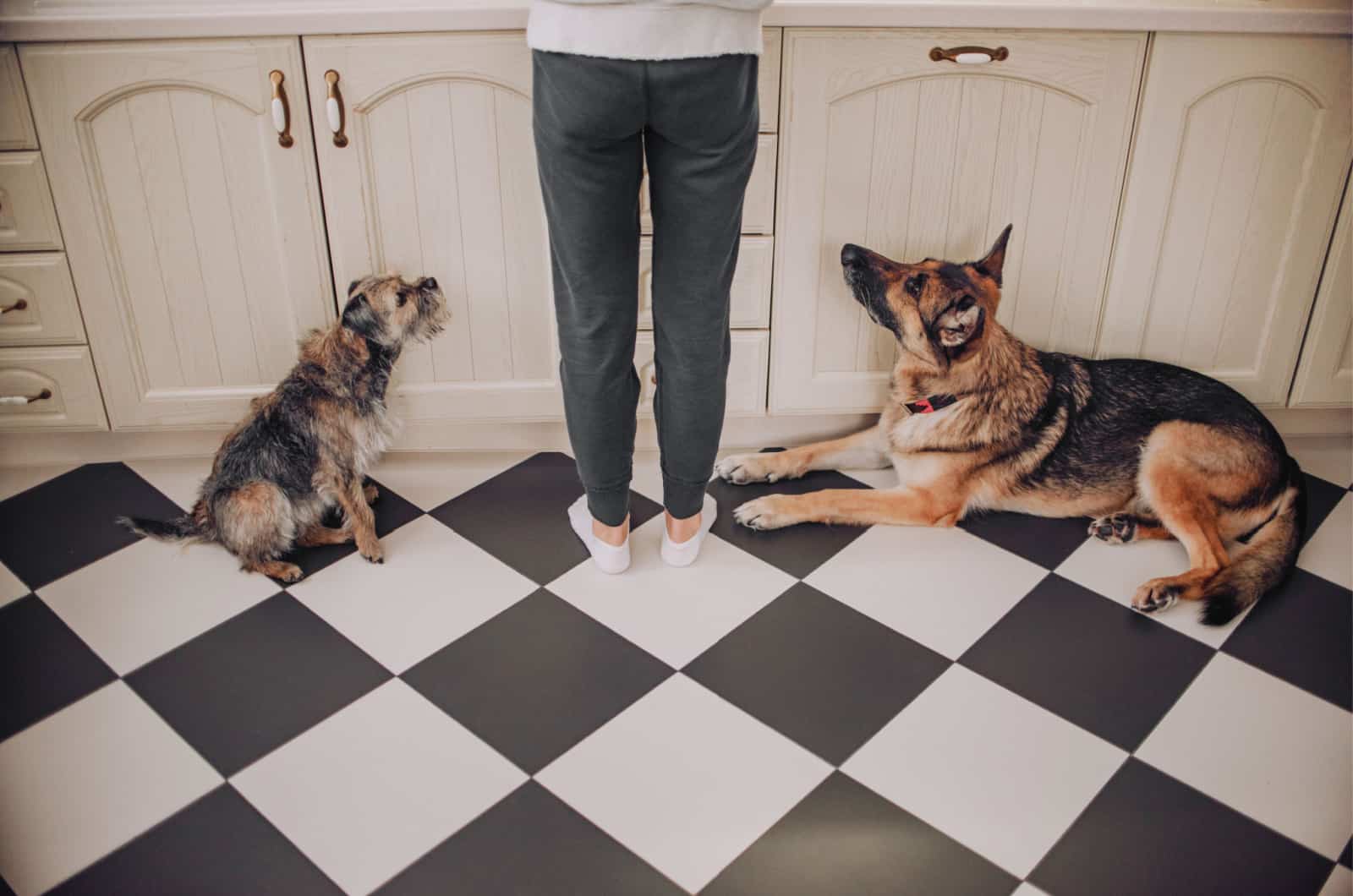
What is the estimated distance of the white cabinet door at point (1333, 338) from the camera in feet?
7.89

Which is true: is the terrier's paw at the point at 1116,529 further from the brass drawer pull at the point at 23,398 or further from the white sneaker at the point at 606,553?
the brass drawer pull at the point at 23,398

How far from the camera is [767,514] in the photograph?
232cm

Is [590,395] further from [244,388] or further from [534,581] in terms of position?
[244,388]

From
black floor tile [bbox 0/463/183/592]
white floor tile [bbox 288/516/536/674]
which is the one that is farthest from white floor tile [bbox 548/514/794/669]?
black floor tile [bbox 0/463/183/592]

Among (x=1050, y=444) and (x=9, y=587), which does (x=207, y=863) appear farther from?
(x=1050, y=444)

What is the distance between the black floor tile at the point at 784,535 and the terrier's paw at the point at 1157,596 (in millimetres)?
567

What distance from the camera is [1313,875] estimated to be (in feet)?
5.31

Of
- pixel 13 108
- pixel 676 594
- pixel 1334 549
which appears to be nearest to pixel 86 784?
pixel 676 594

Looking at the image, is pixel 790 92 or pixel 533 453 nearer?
pixel 790 92

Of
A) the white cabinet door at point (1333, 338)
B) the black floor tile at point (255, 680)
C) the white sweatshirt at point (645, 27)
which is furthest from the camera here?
the white cabinet door at point (1333, 338)

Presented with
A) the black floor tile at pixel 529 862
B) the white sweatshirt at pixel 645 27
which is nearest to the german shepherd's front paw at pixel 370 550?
the black floor tile at pixel 529 862

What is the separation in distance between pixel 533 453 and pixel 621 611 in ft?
2.16

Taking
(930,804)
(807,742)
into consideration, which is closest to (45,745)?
(807,742)

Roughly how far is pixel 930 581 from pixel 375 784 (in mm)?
1136
